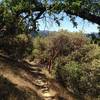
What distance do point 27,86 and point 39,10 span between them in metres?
9.45

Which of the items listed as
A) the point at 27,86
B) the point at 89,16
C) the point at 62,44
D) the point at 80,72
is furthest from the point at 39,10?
the point at 62,44

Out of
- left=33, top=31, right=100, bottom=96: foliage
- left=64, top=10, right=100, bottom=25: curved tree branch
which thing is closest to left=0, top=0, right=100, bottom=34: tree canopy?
left=64, top=10, right=100, bottom=25: curved tree branch

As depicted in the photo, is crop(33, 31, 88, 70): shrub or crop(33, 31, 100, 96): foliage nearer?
crop(33, 31, 100, 96): foliage

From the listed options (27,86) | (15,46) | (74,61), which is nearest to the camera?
(27,86)

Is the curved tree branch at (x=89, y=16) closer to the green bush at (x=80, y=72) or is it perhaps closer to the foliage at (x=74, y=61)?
the foliage at (x=74, y=61)

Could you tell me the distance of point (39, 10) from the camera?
1366 cm

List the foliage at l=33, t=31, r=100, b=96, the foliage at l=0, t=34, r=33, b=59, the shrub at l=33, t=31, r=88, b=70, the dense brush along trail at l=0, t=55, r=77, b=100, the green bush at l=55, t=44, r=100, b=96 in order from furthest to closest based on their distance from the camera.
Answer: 1. the foliage at l=0, t=34, r=33, b=59
2. the shrub at l=33, t=31, r=88, b=70
3. the foliage at l=33, t=31, r=100, b=96
4. the green bush at l=55, t=44, r=100, b=96
5. the dense brush along trail at l=0, t=55, r=77, b=100

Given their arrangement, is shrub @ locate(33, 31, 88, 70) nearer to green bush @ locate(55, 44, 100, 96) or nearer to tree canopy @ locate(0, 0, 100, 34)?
green bush @ locate(55, 44, 100, 96)

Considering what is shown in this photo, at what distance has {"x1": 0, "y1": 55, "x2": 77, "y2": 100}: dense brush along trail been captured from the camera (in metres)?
18.8

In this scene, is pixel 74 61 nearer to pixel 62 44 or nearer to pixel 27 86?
pixel 62 44

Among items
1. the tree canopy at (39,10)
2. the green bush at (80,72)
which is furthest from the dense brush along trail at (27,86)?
the tree canopy at (39,10)

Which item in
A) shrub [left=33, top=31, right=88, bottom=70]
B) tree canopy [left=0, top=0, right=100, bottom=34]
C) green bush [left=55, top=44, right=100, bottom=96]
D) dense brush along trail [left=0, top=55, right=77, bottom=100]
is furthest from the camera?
shrub [left=33, top=31, right=88, bottom=70]

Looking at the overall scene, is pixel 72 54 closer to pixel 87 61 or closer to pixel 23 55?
pixel 87 61

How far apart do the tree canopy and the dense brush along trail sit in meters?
5.03
